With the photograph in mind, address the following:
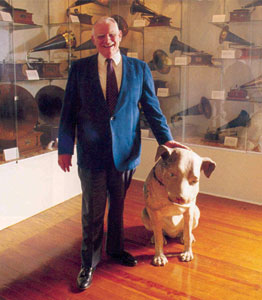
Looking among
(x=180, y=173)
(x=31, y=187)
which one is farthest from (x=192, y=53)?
(x=180, y=173)

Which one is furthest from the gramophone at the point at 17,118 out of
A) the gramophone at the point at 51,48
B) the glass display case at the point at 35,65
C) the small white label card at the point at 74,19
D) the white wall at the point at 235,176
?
A: the white wall at the point at 235,176

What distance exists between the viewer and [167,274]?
104 inches

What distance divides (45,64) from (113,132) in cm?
183

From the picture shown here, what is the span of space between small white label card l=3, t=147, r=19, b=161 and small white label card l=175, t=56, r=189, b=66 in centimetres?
203

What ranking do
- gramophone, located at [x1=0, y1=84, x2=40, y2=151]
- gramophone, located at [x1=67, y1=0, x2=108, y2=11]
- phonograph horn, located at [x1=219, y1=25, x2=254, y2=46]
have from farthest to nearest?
gramophone, located at [x1=67, y1=0, x2=108, y2=11], phonograph horn, located at [x1=219, y1=25, x2=254, y2=46], gramophone, located at [x1=0, y1=84, x2=40, y2=151]

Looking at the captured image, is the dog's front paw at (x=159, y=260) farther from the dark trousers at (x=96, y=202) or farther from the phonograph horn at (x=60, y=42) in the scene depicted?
the phonograph horn at (x=60, y=42)

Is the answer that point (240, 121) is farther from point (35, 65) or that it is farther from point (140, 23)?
point (35, 65)

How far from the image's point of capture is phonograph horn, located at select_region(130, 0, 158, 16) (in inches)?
177

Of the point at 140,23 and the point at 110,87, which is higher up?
the point at 140,23

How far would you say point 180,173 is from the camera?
2.37 meters

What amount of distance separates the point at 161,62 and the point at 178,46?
28 centimetres

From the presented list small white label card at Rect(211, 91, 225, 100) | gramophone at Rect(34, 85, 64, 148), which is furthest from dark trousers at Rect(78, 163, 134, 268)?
small white label card at Rect(211, 91, 225, 100)

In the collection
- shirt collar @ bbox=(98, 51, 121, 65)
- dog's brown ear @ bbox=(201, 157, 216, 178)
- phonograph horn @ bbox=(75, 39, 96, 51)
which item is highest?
phonograph horn @ bbox=(75, 39, 96, 51)

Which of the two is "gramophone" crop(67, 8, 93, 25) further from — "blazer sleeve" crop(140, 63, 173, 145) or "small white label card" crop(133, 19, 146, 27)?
"blazer sleeve" crop(140, 63, 173, 145)
